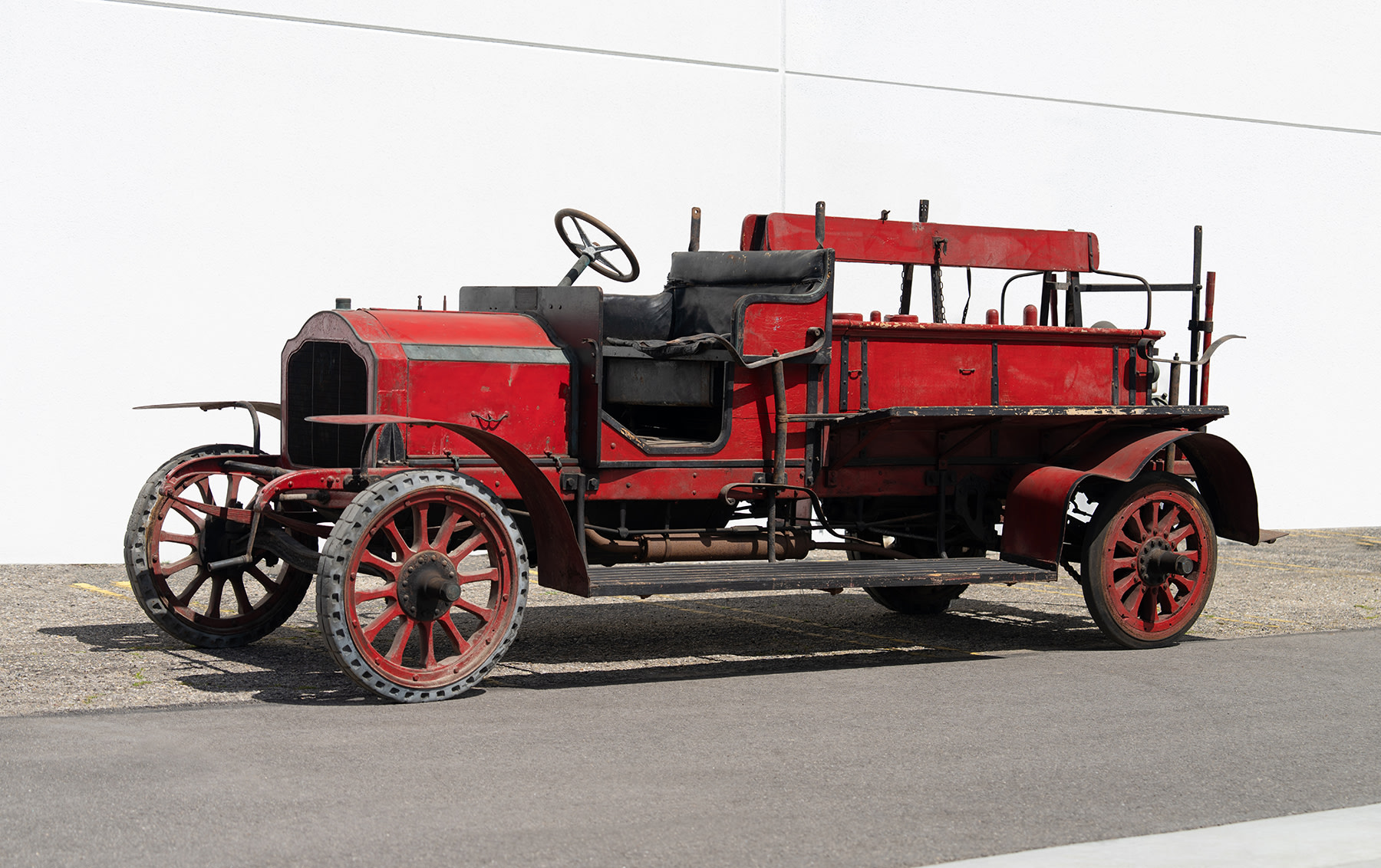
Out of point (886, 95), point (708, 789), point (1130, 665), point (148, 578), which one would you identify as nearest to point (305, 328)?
point (148, 578)

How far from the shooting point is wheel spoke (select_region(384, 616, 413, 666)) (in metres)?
6.82

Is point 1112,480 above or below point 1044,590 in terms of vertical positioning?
above

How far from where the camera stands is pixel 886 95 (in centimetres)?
1448

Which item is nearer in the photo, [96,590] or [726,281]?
[726,281]

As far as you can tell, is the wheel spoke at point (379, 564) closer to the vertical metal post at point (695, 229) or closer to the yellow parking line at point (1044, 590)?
the vertical metal post at point (695, 229)

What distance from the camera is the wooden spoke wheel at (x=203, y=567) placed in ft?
26.4

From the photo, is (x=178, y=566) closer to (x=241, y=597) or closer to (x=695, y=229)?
(x=241, y=597)

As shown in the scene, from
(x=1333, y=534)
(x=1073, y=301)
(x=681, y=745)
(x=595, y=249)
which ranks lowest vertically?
(x=1333, y=534)

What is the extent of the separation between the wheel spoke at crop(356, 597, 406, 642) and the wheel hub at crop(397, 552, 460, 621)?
3 cm

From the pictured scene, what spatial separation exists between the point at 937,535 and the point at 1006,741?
3021 mm

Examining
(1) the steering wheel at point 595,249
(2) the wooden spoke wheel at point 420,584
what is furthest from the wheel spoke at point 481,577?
(1) the steering wheel at point 595,249

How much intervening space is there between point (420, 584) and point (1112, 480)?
414 centimetres

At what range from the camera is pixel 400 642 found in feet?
22.5

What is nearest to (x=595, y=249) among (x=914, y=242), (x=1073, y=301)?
(x=914, y=242)
